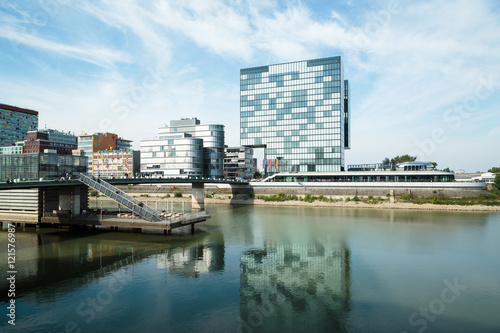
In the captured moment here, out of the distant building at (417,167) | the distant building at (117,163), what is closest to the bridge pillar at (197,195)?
the distant building at (117,163)

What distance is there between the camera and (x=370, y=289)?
84.3ft

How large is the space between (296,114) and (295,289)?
109 m

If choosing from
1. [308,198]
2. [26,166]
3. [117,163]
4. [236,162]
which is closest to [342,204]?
[308,198]

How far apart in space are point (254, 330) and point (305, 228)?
118ft

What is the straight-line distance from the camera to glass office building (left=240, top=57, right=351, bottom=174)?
407 feet

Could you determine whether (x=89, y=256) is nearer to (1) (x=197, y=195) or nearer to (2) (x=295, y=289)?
(2) (x=295, y=289)

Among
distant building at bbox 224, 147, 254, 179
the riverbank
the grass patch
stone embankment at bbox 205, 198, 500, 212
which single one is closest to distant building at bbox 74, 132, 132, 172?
distant building at bbox 224, 147, 254, 179

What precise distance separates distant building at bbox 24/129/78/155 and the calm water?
92.1 m

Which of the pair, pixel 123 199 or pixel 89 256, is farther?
pixel 123 199

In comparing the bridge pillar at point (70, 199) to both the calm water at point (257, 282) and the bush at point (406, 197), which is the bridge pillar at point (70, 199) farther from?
the bush at point (406, 197)

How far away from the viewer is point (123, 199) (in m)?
48.6

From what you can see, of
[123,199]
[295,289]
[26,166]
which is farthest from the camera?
[26,166]

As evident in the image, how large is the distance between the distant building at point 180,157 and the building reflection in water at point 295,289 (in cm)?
8708

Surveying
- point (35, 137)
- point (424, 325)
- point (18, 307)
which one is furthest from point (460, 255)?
point (35, 137)
